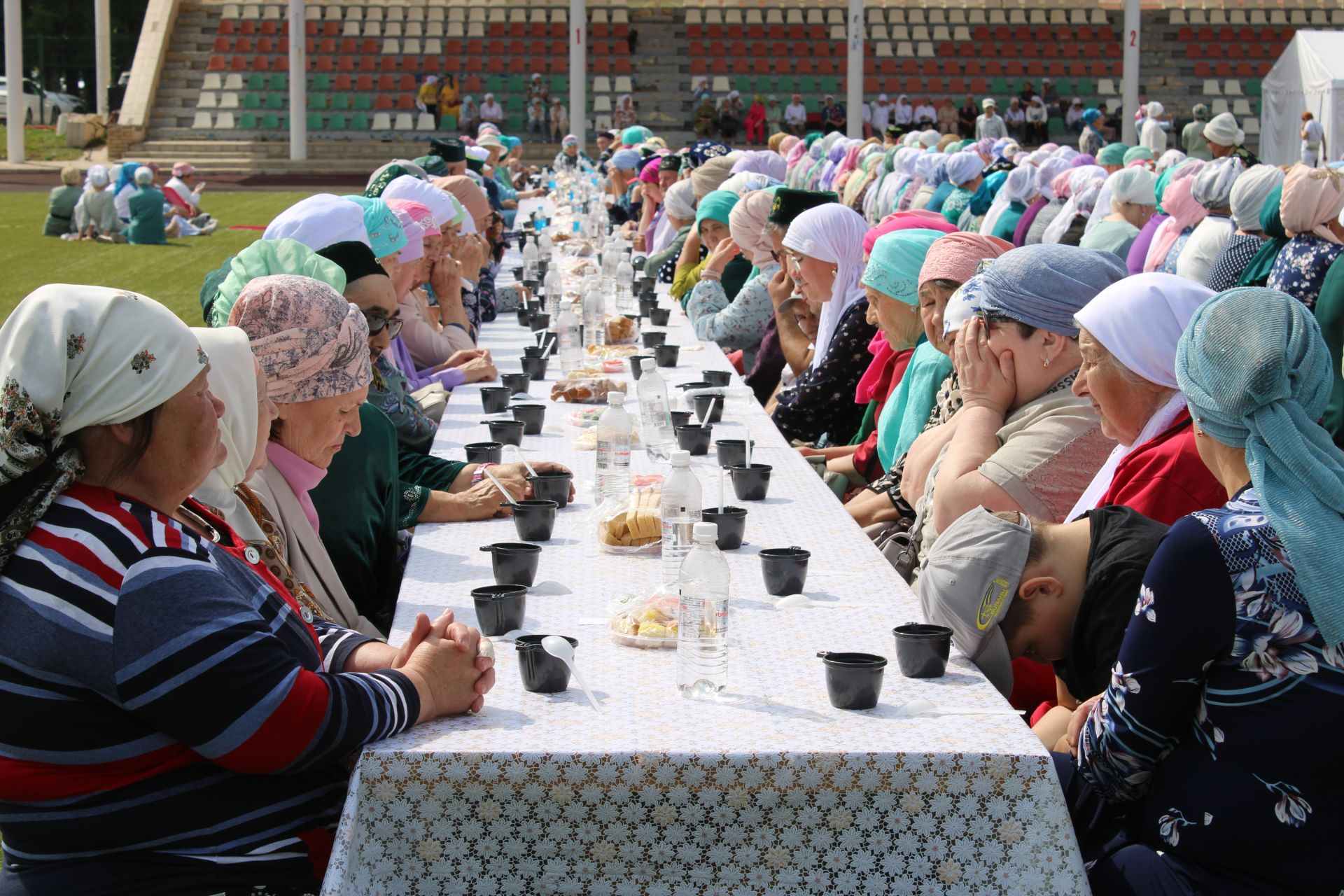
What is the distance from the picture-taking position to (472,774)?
1816 millimetres

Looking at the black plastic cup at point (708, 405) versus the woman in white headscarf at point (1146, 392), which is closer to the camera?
the woman in white headscarf at point (1146, 392)

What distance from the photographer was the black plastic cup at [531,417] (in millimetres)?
4113

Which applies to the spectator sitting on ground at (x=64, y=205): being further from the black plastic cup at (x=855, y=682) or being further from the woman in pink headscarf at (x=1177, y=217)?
the black plastic cup at (x=855, y=682)

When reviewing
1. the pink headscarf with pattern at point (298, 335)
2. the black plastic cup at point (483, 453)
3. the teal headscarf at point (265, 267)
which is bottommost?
the black plastic cup at point (483, 453)

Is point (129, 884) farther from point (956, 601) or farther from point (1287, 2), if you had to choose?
point (1287, 2)

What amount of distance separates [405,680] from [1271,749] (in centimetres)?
119

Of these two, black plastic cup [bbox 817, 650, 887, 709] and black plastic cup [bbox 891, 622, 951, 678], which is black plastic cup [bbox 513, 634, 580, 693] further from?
black plastic cup [bbox 891, 622, 951, 678]

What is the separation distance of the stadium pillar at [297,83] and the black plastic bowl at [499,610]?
88.3 feet

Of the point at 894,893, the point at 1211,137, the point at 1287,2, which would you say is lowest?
the point at 894,893

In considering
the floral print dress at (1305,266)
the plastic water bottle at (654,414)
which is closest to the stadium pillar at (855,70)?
the floral print dress at (1305,266)

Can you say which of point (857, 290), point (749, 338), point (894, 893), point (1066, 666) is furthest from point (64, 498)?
point (749, 338)

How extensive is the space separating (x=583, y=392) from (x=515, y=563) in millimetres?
2099

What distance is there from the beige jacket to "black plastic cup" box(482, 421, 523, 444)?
123 cm

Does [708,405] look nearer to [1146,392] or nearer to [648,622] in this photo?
[1146,392]
